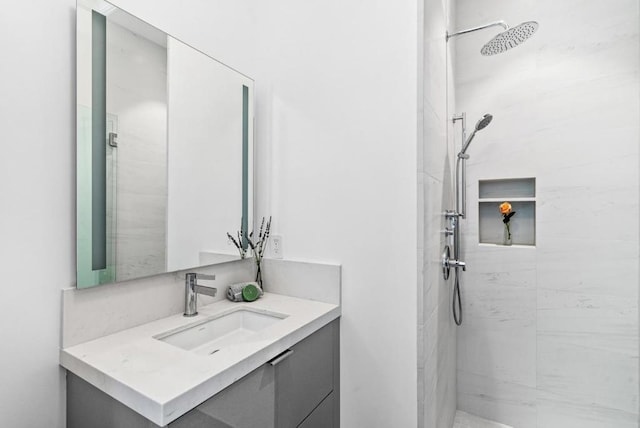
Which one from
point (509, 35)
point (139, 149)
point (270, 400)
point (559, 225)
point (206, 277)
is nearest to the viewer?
point (270, 400)

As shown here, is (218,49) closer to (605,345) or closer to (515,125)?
(515,125)

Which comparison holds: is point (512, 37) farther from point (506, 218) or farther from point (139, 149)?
point (139, 149)

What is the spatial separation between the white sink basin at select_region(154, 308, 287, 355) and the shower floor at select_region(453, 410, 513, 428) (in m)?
1.46

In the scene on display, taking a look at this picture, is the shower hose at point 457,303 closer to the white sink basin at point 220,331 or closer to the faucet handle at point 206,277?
the white sink basin at point 220,331

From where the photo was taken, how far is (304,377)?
3.59 ft

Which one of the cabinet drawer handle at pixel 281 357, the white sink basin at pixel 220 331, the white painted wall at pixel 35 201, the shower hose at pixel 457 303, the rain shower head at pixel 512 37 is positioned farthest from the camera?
the shower hose at pixel 457 303

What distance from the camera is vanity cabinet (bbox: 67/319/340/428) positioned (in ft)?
2.46

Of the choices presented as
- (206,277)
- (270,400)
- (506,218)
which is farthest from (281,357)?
(506,218)

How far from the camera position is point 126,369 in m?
0.78

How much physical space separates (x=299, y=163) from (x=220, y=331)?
0.81 m

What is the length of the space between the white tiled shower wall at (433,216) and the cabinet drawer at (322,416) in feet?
1.15

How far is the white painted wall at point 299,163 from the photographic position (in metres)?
0.84

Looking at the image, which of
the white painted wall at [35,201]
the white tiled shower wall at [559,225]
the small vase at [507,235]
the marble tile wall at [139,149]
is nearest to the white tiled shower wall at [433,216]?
the white tiled shower wall at [559,225]

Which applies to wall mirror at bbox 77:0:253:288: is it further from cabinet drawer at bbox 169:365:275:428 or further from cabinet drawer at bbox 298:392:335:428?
cabinet drawer at bbox 298:392:335:428
